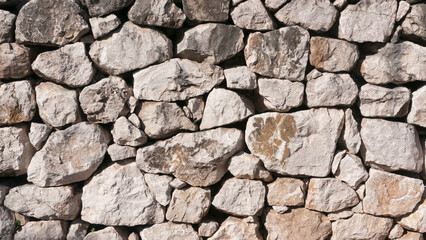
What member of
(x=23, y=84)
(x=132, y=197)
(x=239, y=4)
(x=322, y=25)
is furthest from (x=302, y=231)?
(x=23, y=84)

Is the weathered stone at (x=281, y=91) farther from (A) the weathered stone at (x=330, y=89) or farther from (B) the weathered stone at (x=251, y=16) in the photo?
(B) the weathered stone at (x=251, y=16)

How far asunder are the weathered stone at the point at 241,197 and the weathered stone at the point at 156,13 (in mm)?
1161

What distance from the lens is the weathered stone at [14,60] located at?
9.04 ft

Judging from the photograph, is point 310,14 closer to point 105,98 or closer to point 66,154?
point 105,98

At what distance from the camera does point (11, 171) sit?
2873 millimetres

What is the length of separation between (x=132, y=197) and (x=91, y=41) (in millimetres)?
1109

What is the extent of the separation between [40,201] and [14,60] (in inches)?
38.2

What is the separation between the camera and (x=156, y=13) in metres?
2.73

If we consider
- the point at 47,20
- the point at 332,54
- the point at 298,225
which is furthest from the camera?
the point at 298,225

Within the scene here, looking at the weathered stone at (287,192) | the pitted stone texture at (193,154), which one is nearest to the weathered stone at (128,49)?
the pitted stone texture at (193,154)

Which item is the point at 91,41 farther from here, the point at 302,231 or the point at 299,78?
the point at 302,231

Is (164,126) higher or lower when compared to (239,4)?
lower

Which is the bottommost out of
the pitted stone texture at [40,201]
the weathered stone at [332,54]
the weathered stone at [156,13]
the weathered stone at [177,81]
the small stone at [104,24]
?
the pitted stone texture at [40,201]

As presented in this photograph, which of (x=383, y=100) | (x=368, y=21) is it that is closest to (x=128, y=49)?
(x=368, y=21)
